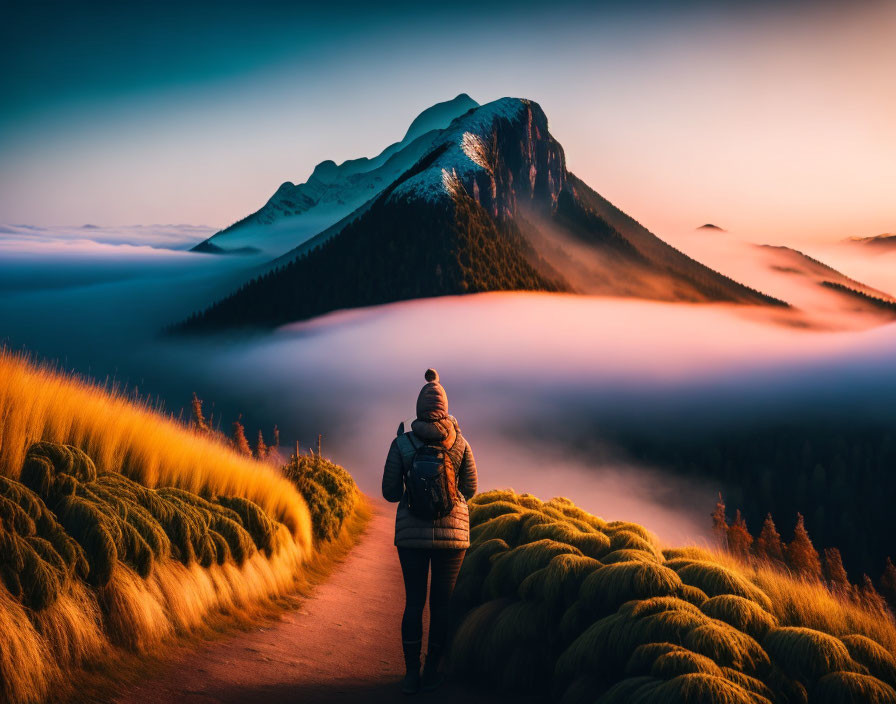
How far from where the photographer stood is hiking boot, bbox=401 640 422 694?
20.2 feet

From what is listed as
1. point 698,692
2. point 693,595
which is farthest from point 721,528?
point 698,692

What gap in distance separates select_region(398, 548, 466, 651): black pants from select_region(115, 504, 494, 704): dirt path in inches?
22.9

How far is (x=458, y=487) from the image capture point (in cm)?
630

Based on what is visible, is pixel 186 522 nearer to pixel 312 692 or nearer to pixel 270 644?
pixel 270 644

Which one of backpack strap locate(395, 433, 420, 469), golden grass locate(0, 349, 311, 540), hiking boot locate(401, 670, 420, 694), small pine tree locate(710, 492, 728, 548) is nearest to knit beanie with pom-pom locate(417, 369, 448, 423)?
backpack strap locate(395, 433, 420, 469)

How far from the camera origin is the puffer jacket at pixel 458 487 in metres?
5.91

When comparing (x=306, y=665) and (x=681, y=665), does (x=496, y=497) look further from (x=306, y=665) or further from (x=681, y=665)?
(x=681, y=665)

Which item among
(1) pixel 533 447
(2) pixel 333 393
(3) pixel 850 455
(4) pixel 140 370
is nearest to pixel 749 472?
(3) pixel 850 455

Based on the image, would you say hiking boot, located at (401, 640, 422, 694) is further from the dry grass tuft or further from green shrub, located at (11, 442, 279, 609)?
the dry grass tuft

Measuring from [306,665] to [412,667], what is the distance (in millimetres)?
1355

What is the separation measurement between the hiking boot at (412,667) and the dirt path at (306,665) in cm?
8

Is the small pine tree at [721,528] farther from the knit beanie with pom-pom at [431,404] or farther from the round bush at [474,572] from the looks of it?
the knit beanie with pom-pom at [431,404]

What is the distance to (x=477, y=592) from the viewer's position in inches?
307

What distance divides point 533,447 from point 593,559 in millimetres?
168705
